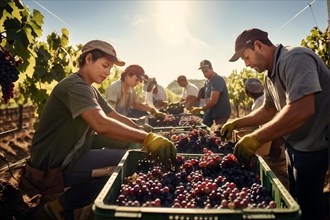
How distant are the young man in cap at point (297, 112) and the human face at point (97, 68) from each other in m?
1.34

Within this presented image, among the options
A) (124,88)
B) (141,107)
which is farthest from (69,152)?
(141,107)

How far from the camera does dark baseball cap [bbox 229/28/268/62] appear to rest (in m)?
2.96

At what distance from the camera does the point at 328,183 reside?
198 inches

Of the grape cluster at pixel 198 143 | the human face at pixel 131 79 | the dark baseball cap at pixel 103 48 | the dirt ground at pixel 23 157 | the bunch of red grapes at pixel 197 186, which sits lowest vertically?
the dirt ground at pixel 23 157

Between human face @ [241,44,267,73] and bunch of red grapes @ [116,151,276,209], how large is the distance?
39.1 inches

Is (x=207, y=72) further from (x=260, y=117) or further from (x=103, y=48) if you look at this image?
(x=103, y=48)

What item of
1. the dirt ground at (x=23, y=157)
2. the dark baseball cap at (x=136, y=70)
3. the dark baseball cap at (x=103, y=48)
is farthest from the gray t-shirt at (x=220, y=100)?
the dark baseball cap at (x=103, y=48)

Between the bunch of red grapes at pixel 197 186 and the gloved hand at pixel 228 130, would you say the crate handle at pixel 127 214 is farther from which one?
the gloved hand at pixel 228 130

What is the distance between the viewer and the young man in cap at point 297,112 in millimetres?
2420

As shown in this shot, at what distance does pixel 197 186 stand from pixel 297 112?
0.99m

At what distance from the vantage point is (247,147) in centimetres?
250

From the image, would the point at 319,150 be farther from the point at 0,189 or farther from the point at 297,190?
the point at 0,189

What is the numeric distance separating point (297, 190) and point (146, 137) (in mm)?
1538

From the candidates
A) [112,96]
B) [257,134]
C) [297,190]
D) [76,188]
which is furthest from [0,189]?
[112,96]
